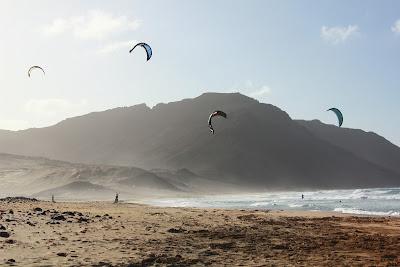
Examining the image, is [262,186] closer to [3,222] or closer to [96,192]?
[96,192]

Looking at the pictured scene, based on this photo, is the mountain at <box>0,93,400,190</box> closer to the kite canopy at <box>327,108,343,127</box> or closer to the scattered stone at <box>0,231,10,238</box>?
the kite canopy at <box>327,108,343,127</box>

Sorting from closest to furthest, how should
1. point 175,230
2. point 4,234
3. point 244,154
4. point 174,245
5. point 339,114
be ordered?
point 4,234 → point 174,245 → point 175,230 → point 339,114 → point 244,154

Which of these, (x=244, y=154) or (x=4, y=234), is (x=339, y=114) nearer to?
(x=4, y=234)

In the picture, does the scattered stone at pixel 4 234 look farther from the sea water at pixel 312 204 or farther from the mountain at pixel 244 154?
the mountain at pixel 244 154

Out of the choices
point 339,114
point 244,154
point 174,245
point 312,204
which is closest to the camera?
point 174,245

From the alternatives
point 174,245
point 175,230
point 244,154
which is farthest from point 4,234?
point 244,154

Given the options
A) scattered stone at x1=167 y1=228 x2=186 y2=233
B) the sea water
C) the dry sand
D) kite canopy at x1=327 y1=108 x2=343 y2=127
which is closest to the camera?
the dry sand

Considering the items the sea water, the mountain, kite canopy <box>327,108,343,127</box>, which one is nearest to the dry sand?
kite canopy <box>327,108,343,127</box>

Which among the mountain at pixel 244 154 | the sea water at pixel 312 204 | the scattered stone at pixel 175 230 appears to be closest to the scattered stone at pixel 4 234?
the scattered stone at pixel 175 230

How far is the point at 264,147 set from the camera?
583 feet

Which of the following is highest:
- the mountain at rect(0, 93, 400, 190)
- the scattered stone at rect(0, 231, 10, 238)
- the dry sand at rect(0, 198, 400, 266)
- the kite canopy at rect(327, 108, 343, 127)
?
the mountain at rect(0, 93, 400, 190)

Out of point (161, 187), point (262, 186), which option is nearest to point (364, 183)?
point (262, 186)

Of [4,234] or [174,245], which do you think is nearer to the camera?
[4,234]

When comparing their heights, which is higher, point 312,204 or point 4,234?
point 4,234
